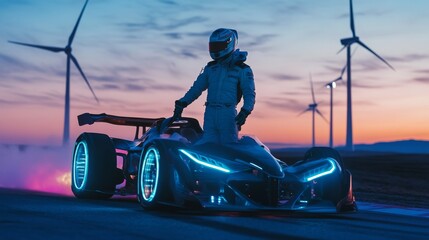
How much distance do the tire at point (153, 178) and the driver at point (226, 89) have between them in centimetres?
107

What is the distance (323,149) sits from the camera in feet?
37.5

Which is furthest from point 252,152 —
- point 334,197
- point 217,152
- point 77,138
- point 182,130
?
point 77,138

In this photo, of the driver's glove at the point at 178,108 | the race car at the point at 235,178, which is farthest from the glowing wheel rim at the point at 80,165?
the race car at the point at 235,178

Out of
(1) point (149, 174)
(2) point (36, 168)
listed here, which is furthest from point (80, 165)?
(2) point (36, 168)

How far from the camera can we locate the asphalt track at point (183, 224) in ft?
23.9

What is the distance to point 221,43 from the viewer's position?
11.2 meters

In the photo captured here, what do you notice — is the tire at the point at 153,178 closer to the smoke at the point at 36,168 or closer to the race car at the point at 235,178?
the race car at the point at 235,178

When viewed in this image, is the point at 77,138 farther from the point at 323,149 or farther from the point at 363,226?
the point at 363,226

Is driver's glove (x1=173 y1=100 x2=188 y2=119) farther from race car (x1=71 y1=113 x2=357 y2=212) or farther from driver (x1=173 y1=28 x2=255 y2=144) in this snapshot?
race car (x1=71 y1=113 x2=357 y2=212)

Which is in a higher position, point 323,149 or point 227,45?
point 227,45

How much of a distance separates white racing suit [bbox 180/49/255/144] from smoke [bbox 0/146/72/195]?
→ 563cm

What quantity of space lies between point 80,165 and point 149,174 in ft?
8.81

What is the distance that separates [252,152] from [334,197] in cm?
123

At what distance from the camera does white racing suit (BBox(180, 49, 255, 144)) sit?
11.2 m
